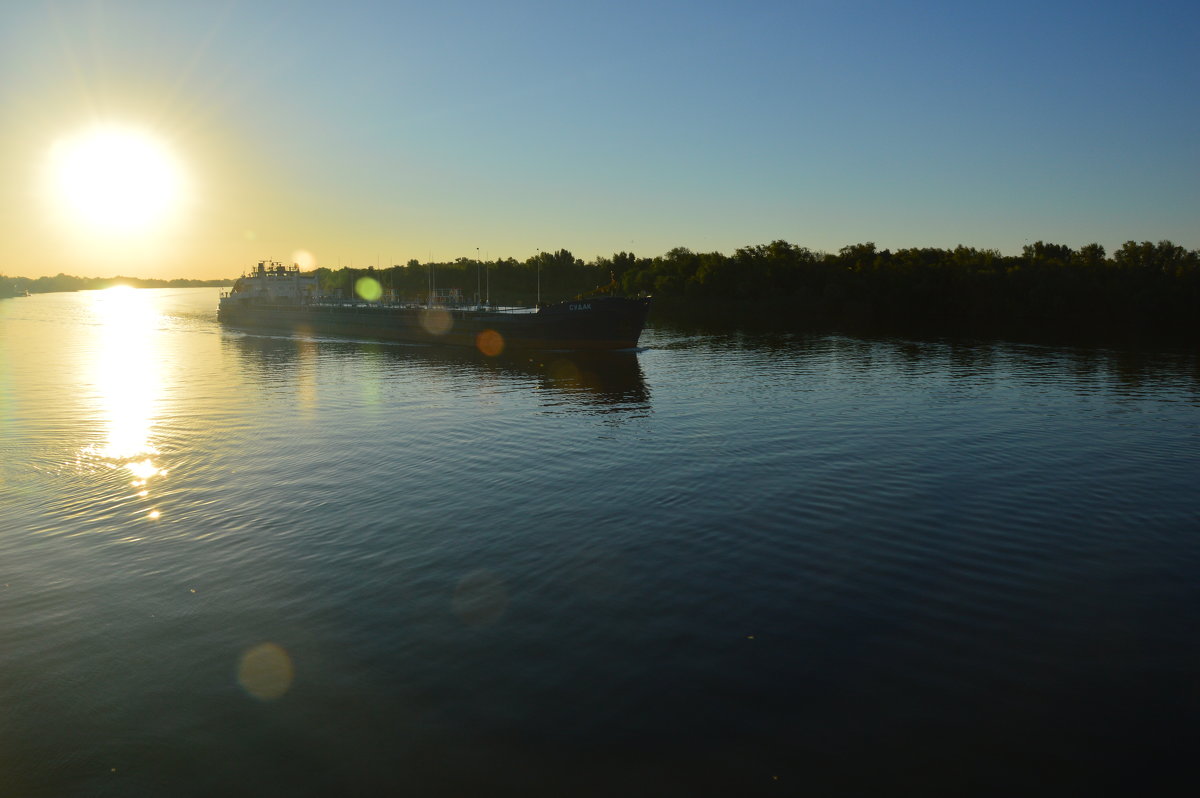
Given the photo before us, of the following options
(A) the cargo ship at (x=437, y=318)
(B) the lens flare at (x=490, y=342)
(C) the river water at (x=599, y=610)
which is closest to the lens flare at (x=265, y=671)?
(C) the river water at (x=599, y=610)

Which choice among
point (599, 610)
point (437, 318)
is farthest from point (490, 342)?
point (599, 610)

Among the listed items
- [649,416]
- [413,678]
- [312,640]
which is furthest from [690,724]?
[649,416]

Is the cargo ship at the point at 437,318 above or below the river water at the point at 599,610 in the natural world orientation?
above

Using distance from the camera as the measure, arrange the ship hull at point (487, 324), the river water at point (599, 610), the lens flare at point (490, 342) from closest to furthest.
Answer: the river water at point (599, 610)
the ship hull at point (487, 324)
the lens flare at point (490, 342)

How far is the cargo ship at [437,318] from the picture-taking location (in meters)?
93.0

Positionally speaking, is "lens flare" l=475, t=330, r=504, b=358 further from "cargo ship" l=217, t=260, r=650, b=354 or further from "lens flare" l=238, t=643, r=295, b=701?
"lens flare" l=238, t=643, r=295, b=701

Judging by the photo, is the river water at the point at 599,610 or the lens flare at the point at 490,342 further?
the lens flare at the point at 490,342

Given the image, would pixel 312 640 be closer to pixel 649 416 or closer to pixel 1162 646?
pixel 1162 646

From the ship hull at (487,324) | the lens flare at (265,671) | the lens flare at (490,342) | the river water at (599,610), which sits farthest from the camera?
the lens flare at (490,342)

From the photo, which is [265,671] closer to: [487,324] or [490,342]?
[490,342]

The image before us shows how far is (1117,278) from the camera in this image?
543 ft

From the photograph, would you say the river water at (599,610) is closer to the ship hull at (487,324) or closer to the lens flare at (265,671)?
Result: the lens flare at (265,671)

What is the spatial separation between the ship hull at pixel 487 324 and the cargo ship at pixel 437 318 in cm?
13

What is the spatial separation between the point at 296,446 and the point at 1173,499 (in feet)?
130
